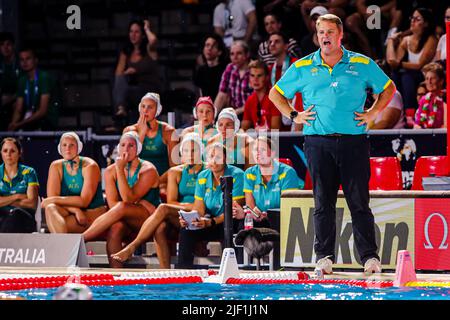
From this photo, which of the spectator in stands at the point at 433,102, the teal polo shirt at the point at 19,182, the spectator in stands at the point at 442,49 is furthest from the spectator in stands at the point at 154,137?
the spectator in stands at the point at 442,49

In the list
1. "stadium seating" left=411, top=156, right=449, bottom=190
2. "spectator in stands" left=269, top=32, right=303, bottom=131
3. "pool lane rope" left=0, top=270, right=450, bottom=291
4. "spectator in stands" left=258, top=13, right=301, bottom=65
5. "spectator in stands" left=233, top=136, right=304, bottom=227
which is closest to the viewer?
"pool lane rope" left=0, top=270, right=450, bottom=291

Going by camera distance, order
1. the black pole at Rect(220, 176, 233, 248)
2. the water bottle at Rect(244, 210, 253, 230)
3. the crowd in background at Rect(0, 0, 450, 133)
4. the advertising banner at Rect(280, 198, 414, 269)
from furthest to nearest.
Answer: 1. the crowd in background at Rect(0, 0, 450, 133)
2. the water bottle at Rect(244, 210, 253, 230)
3. the advertising banner at Rect(280, 198, 414, 269)
4. the black pole at Rect(220, 176, 233, 248)

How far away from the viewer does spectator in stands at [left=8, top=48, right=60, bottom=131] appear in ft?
39.9

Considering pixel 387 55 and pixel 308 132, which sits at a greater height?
pixel 387 55

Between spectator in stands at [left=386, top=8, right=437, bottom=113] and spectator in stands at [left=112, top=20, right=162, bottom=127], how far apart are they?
9.57ft

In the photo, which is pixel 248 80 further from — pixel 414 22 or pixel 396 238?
pixel 396 238

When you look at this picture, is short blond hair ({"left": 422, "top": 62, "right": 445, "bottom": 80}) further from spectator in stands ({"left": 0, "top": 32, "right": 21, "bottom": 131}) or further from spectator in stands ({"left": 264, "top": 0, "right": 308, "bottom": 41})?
spectator in stands ({"left": 0, "top": 32, "right": 21, "bottom": 131})

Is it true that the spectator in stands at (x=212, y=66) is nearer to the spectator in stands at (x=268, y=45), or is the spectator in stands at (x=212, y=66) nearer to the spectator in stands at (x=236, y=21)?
the spectator in stands at (x=268, y=45)

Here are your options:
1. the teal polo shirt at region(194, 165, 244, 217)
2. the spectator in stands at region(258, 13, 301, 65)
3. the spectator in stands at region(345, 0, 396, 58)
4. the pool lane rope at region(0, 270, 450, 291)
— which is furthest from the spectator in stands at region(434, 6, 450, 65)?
the pool lane rope at region(0, 270, 450, 291)

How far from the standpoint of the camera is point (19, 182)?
10.1m

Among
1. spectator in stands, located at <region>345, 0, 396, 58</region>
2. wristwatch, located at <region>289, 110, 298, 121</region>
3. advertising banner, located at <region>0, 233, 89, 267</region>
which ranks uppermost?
spectator in stands, located at <region>345, 0, 396, 58</region>

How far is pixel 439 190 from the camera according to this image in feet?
26.2

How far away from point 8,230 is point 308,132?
3.87 metres
